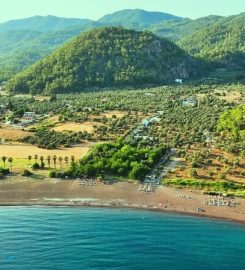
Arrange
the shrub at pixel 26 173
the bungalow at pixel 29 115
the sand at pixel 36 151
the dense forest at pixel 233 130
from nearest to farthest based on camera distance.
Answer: the shrub at pixel 26 173, the sand at pixel 36 151, the dense forest at pixel 233 130, the bungalow at pixel 29 115

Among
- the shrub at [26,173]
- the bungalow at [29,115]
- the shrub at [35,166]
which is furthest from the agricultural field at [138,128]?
the shrub at [26,173]

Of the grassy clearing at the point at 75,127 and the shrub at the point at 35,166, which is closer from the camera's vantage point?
the shrub at the point at 35,166

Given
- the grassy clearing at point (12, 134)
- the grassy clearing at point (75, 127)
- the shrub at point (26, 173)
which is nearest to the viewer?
the shrub at point (26, 173)

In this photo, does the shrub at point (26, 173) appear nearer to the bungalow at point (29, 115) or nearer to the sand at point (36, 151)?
the sand at point (36, 151)

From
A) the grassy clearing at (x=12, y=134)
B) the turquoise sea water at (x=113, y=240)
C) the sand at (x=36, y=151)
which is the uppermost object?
the grassy clearing at (x=12, y=134)

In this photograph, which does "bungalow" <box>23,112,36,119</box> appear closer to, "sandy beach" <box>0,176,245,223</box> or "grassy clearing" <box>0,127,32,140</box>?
"grassy clearing" <box>0,127,32,140</box>

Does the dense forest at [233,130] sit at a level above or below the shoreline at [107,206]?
above

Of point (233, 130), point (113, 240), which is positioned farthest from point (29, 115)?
point (113, 240)
